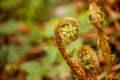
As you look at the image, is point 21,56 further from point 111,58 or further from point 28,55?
point 111,58

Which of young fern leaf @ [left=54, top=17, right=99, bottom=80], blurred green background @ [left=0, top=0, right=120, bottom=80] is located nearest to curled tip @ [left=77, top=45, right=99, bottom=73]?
young fern leaf @ [left=54, top=17, right=99, bottom=80]

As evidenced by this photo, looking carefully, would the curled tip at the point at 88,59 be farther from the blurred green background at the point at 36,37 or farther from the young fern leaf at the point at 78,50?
the blurred green background at the point at 36,37

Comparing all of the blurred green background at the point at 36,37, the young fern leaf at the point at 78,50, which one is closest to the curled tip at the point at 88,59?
the young fern leaf at the point at 78,50

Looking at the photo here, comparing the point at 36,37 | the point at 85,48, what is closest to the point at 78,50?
the point at 85,48

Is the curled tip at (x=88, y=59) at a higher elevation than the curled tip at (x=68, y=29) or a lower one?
lower

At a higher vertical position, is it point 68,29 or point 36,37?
point 68,29

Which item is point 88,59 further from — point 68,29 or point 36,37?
point 36,37

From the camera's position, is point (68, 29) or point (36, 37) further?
point (36, 37)
